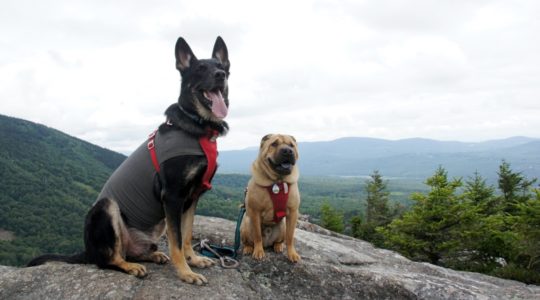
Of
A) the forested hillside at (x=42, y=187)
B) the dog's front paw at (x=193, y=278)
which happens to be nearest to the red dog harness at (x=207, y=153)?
the dog's front paw at (x=193, y=278)

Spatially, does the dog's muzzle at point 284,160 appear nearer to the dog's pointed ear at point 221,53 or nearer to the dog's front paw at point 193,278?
the dog's pointed ear at point 221,53

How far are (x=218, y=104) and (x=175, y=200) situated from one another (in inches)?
58.0

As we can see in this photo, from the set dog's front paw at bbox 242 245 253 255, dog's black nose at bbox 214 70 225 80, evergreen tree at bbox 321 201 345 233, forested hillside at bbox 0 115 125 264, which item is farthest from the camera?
forested hillside at bbox 0 115 125 264

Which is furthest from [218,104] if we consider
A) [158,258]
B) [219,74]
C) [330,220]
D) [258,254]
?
[330,220]

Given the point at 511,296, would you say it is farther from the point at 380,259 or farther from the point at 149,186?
the point at 149,186

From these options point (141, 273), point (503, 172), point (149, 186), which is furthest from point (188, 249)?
point (503, 172)

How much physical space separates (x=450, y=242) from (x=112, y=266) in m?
21.9

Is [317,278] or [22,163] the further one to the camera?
[22,163]

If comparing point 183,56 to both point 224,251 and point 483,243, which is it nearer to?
point 224,251

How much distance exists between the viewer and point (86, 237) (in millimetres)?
5117

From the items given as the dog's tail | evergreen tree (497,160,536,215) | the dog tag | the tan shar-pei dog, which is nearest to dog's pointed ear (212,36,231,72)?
the tan shar-pei dog

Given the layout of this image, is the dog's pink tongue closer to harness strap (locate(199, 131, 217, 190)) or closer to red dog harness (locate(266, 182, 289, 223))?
harness strap (locate(199, 131, 217, 190))

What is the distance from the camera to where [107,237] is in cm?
496

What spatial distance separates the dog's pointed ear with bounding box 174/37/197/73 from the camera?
207 inches
